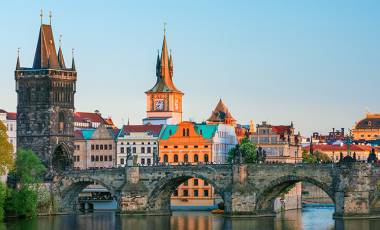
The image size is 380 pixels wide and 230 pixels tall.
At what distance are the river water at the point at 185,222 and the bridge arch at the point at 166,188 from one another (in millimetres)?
2029

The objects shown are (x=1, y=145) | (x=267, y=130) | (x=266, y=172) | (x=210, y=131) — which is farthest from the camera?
(x=267, y=130)

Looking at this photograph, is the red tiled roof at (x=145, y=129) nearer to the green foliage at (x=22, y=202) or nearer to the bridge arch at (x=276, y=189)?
the bridge arch at (x=276, y=189)

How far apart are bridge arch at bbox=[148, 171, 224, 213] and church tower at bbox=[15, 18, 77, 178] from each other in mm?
15448

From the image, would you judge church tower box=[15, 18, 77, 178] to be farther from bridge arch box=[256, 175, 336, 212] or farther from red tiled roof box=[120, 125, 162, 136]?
bridge arch box=[256, 175, 336, 212]

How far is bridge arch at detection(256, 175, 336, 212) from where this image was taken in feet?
444

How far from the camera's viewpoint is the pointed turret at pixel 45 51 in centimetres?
15762

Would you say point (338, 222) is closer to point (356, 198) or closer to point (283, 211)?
point (356, 198)

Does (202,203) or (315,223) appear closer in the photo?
(315,223)

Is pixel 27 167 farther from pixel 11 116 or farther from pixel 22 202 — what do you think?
pixel 11 116

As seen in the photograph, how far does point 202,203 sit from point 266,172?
30.1 metres

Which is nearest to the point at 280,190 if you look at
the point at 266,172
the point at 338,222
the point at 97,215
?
the point at 266,172

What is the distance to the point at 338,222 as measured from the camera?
427 feet

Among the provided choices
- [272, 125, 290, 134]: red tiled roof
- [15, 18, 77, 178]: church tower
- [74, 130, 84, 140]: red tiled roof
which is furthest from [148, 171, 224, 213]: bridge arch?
[272, 125, 290, 134]: red tiled roof

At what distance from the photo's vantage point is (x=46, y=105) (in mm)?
156875
